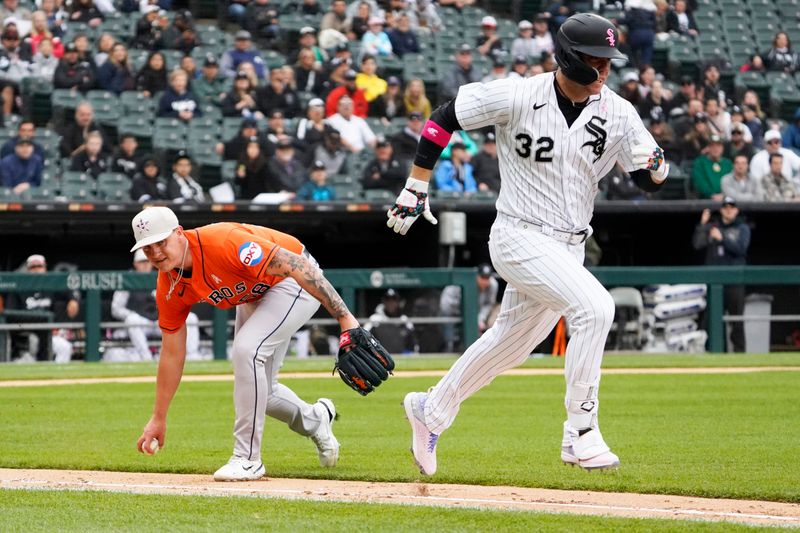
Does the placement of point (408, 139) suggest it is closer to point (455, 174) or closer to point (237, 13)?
point (455, 174)

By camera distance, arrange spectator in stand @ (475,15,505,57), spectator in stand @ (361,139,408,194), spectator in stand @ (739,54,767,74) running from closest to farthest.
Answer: spectator in stand @ (361,139,408,194)
spectator in stand @ (475,15,505,57)
spectator in stand @ (739,54,767,74)

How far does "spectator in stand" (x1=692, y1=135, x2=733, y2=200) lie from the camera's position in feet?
53.2

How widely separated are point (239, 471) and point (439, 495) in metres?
0.97

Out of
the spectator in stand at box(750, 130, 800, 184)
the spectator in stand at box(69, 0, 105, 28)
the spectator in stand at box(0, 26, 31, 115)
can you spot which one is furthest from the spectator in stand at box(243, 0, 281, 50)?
the spectator in stand at box(750, 130, 800, 184)

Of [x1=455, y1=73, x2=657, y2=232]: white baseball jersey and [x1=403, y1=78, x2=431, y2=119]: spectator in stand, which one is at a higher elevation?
[x1=455, y1=73, x2=657, y2=232]: white baseball jersey

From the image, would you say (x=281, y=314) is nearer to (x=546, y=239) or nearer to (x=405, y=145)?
(x=546, y=239)

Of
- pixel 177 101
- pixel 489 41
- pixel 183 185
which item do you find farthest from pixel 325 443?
pixel 489 41

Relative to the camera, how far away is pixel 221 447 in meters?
7.26

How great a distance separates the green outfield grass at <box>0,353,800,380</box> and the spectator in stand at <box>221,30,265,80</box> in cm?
432

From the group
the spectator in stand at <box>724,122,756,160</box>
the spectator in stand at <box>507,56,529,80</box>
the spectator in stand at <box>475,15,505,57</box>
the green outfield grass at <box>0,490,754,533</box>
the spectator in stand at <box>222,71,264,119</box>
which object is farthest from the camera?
the spectator in stand at <box>475,15,505,57</box>

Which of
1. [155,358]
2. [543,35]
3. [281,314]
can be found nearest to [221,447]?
[281,314]

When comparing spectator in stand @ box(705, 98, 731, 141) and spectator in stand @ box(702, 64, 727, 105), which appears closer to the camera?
spectator in stand @ box(705, 98, 731, 141)

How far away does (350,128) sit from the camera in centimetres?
1594

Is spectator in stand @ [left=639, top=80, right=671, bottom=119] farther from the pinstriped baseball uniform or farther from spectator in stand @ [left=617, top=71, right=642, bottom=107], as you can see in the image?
the pinstriped baseball uniform
